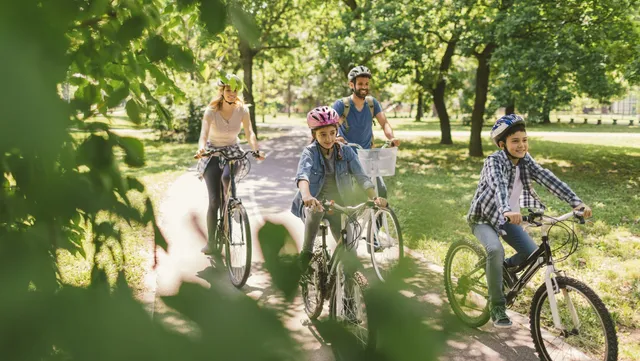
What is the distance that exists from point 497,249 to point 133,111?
349 centimetres

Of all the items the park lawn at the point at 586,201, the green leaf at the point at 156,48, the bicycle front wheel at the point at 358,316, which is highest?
the green leaf at the point at 156,48

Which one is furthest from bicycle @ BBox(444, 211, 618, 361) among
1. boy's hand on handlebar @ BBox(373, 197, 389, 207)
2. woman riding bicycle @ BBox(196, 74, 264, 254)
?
woman riding bicycle @ BBox(196, 74, 264, 254)

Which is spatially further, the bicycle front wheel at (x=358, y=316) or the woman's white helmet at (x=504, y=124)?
the woman's white helmet at (x=504, y=124)

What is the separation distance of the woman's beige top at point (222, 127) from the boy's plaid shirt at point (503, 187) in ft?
9.27

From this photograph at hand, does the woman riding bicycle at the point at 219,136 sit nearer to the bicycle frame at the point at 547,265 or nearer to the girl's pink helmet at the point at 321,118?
the girl's pink helmet at the point at 321,118

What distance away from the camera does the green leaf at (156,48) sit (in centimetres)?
127

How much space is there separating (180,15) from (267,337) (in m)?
0.92

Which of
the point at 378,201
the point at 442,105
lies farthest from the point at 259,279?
the point at 442,105

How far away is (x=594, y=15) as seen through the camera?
44.5ft

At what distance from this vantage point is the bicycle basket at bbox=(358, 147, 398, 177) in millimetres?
6086

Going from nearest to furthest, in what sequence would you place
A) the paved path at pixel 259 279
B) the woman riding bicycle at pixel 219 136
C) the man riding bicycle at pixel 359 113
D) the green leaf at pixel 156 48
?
the paved path at pixel 259 279 < the green leaf at pixel 156 48 < the woman riding bicycle at pixel 219 136 < the man riding bicycle at pixel 359 113

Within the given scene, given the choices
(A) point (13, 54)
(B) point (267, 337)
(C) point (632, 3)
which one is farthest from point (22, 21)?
(C) point (632, 3)

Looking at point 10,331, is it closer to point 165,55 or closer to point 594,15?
point 165,55

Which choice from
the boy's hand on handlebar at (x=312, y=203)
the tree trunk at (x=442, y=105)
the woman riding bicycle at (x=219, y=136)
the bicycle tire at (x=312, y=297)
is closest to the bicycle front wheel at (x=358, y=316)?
the bicycle tire at (x=312, y=297)
